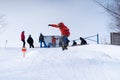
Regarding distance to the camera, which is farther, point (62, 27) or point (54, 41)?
point (54, 41)

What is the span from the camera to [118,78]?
25.4 ft

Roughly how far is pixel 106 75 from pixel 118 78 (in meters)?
0.56

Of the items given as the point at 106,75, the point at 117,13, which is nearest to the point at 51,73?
the point at 106,75

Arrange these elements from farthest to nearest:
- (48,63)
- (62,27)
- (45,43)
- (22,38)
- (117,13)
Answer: (117,13), (45,43), (22,38), (62,27), (48,63)

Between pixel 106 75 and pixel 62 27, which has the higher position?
pixel 62 27

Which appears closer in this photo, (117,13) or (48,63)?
(48,63)

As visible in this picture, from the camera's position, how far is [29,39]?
1219 inches

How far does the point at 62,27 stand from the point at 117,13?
1967 centimetres

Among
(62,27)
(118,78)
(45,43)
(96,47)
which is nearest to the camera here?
(118,78)

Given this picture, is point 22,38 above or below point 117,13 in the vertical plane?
below

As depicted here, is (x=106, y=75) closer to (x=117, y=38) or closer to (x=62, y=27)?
(x=62, y=27)

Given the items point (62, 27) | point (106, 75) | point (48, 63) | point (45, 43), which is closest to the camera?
point (106, 75)

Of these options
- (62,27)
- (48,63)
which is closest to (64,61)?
(48,63)

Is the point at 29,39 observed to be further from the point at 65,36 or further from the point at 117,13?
the point at 65,36
